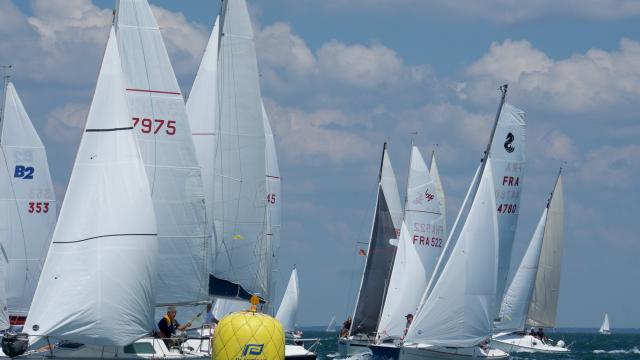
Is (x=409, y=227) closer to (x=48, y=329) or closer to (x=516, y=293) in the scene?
(x=516, y=293)

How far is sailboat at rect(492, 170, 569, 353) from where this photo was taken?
76.9m

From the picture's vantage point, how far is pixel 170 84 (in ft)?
133

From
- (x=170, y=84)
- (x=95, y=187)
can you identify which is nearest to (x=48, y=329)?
(x=95, y=187)

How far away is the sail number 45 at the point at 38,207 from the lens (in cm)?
5391

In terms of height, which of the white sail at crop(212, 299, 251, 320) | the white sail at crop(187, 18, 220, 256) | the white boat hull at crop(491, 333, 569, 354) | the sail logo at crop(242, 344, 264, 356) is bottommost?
the sail logo at crop(242, 344, 264, 356)

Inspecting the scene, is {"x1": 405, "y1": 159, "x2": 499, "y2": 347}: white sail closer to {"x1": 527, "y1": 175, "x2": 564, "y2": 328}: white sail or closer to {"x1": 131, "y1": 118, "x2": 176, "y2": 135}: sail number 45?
{"x1": 131, "y1": 118, "x2": 176, "y2": 135}: sail number 45

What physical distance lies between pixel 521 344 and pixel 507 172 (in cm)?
3041

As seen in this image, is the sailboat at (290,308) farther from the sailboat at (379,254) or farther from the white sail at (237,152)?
the white sail at (237,152)

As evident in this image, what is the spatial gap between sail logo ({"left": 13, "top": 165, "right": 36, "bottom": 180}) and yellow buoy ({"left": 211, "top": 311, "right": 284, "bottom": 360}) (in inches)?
939

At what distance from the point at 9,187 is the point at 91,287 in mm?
18053

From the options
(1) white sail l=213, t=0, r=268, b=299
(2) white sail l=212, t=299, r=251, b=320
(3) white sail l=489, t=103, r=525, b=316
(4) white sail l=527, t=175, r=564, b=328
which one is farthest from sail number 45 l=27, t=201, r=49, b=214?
(4) white sail l=527, t=175, r=564, b=328

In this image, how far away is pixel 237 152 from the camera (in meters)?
43.8

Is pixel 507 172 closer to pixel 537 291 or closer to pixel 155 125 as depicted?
pixel 155 125

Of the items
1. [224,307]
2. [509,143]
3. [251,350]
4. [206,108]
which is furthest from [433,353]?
[251,350]
